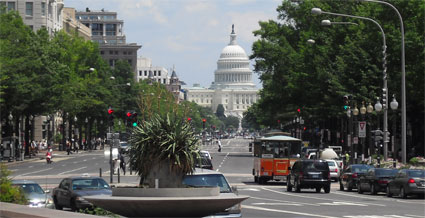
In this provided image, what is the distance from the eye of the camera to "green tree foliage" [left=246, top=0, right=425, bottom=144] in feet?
202

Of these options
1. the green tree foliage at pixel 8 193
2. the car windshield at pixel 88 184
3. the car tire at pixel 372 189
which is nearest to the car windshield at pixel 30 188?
the car windshield at pixel 88 184

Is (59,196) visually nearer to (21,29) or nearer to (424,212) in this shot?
(424,212)

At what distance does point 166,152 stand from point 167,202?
6.00 ft

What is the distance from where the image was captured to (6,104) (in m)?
74.8

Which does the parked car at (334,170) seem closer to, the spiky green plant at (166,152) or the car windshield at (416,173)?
the car windshield at (416,173)

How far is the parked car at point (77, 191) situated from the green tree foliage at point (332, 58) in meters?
33.5

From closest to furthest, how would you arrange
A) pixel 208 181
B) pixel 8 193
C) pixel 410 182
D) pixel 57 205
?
pixel 208 181 → pixel 8 193 → pixel 57 205 → pixel 410 182

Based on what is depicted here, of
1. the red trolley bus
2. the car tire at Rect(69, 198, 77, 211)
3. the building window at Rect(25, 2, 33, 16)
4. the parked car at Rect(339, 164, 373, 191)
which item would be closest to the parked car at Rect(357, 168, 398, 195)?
the parked car at Rect(339, 164, 373, 191)

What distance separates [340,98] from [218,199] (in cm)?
5329

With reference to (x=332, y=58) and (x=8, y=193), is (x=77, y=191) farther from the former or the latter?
(x=332, y=58)

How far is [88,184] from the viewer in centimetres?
3080

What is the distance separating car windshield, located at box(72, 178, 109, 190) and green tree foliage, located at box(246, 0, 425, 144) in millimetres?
33312

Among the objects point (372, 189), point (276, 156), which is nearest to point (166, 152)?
point (372, 189)

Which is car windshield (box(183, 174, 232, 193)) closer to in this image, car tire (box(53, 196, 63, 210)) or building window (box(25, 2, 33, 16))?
car tire (box(53, 196, 63, 210))
